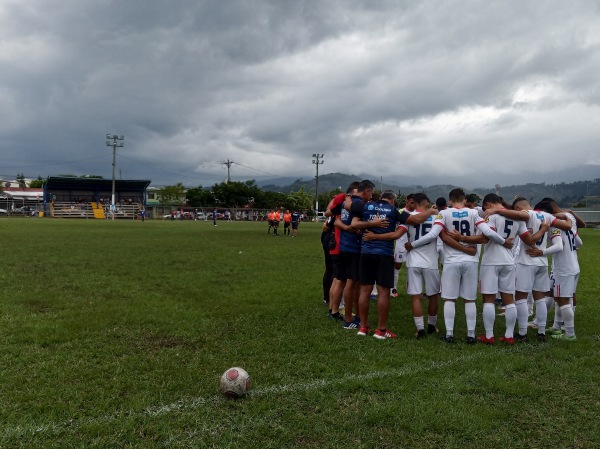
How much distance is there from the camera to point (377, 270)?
643 cm

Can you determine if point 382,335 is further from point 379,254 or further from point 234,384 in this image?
point 234,384

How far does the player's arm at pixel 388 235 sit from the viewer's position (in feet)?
20.6

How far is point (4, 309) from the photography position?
7566 millimetres

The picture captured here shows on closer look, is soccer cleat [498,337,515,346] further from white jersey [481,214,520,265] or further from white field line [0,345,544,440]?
white jersey [481,214,520,265]

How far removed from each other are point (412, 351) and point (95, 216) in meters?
66.2

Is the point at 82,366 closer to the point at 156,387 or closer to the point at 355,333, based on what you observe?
the point at 156,387

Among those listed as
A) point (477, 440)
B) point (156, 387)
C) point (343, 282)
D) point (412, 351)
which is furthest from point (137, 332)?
point (477, 440)

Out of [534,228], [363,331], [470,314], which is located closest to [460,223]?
[534,228]

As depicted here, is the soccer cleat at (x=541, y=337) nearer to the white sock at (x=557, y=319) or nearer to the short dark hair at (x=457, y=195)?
the white sock at (x=557, y=319)

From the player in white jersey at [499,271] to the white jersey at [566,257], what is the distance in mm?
935

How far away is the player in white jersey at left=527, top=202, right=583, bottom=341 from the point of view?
6.62m

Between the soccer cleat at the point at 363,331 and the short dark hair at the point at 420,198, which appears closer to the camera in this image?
the soccer cleat at the point at 363,331

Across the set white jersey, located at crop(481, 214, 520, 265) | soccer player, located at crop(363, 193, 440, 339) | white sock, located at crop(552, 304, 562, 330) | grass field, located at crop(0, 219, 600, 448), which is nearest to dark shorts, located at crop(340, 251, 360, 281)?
soccer player, located at crop(363, 193, 440, 339)

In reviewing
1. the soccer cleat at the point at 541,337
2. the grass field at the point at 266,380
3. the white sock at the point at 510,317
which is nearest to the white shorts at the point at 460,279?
the white sock at the point at 510,317
